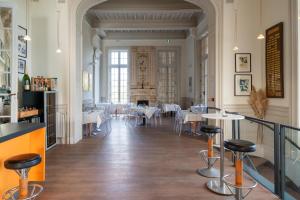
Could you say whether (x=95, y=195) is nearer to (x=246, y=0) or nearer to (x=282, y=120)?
(x=282, y=120)

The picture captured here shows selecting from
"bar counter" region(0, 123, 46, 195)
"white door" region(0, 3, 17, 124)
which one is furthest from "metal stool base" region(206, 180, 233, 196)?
"white door" region(0, 3, 17, 124)

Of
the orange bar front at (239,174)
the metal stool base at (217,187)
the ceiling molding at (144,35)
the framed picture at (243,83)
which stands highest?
the ceiling molding at (144,35)

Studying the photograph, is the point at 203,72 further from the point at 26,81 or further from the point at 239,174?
the point at 239,174

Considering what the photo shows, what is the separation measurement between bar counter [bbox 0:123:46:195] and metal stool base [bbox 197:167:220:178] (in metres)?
2.48

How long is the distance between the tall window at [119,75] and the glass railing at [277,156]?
26.8 ft

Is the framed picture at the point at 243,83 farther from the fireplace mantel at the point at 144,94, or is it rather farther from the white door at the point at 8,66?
the fireplace mantel at the point at 144,94

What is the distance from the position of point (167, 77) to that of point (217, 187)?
10344 millimetres

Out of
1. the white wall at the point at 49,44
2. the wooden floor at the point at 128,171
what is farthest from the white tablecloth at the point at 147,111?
the white wall at the point at 49,44

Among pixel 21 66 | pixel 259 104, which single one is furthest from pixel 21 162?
pixel 259 104

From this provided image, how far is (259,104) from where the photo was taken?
217 inches

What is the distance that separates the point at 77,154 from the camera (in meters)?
4.98

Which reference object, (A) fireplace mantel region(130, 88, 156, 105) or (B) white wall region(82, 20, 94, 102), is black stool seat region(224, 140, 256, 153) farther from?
(A) fireplace mantel region(130, 88, 156, 105)

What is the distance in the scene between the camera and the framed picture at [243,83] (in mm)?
5777

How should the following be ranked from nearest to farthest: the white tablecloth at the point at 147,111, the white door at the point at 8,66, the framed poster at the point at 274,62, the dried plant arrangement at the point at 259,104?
the white door at the point at 8,66, the framed poster at the point at 274,62, the dried plant arrangement at the point at 259,104, the white tablecloth at the point at 147,111
